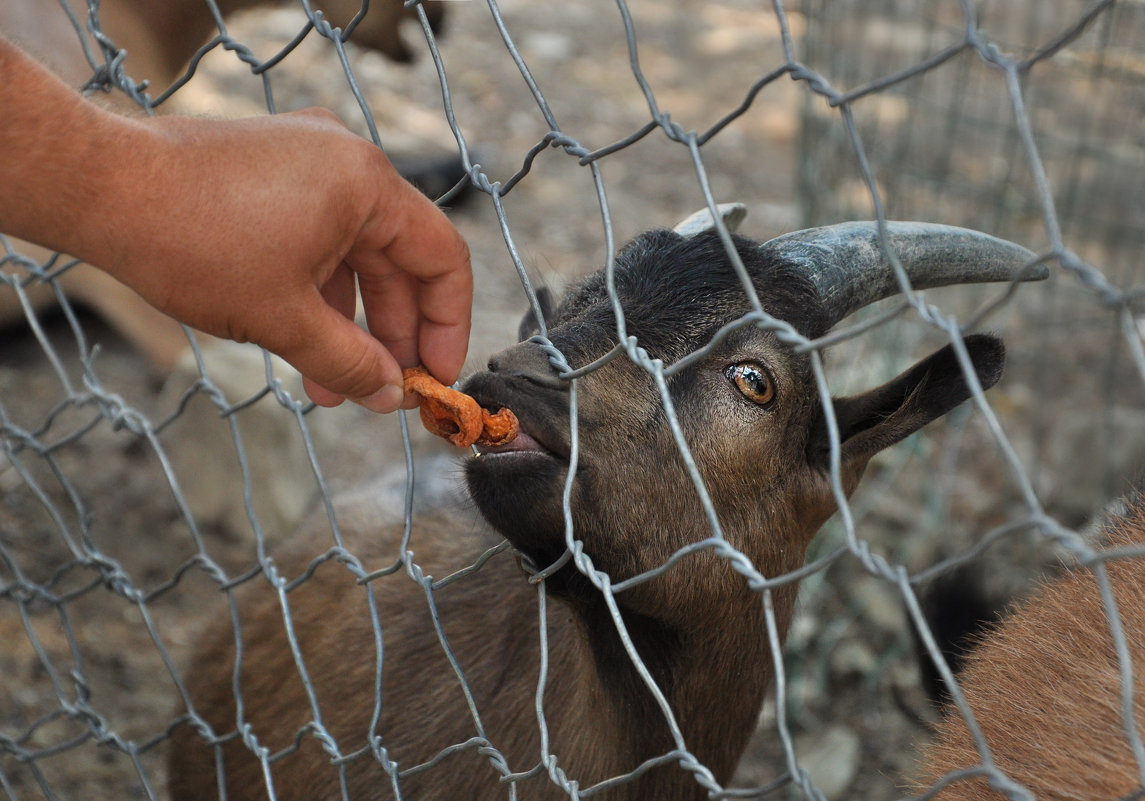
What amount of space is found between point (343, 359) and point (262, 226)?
263 millimetres

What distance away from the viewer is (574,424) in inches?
66.4

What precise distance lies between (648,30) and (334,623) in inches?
317

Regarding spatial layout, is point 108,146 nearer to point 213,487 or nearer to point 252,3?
point 213,487

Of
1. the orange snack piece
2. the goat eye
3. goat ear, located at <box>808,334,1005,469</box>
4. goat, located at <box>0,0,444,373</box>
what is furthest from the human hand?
goat, located at <box>0,0,444,373</box>

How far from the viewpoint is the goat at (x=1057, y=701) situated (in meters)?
1.68

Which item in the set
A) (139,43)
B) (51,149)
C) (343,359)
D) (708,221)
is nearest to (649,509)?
(343,359)

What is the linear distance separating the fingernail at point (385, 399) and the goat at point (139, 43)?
3.47 metres

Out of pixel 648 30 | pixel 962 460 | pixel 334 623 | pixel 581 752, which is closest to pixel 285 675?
pixel 334 623

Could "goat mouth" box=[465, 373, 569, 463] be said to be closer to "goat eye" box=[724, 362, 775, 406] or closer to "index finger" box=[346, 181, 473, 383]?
"index finger" box=[346, 181, 473, 383]

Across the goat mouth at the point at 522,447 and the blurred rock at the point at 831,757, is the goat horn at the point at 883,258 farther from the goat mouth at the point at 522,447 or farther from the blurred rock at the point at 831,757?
the blurred rock at the point at 831,757

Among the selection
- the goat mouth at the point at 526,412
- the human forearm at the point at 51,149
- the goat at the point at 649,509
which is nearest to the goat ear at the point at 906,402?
the goat at the point at 649,509

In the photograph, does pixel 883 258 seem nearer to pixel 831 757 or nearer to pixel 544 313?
pixel 544 313

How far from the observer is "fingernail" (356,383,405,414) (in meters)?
1.86

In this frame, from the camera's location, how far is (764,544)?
2316 mm
